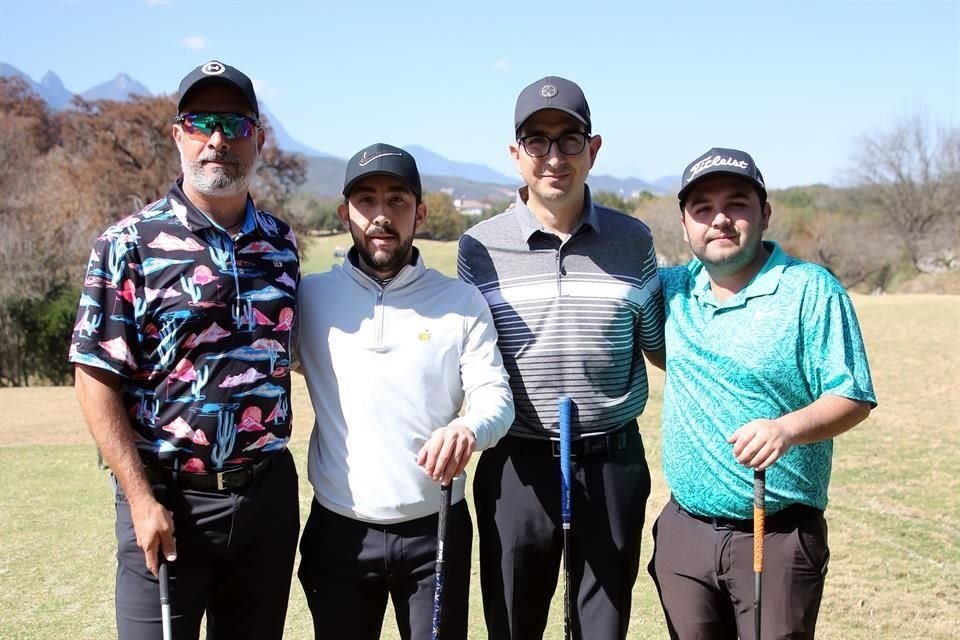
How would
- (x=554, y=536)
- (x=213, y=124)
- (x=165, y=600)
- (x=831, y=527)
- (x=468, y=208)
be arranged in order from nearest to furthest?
1. (x=165, y=600)
2. (x=213, y=124)
3. (x=554, y=536)
4. (x=831, y=527)
5. (x=468, y=208)

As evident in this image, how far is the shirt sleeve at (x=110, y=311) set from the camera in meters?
3.07

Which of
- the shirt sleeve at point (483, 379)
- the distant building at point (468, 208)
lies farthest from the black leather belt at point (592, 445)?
the distant building at point (468, 208)

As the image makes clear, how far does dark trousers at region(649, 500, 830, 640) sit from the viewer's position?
327 centimetres

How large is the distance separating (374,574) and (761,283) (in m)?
1.83

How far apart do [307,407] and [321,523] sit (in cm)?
1205

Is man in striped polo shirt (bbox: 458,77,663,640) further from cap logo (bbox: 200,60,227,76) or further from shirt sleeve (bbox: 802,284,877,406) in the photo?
cap logo (bbox: 200,60,227,76)

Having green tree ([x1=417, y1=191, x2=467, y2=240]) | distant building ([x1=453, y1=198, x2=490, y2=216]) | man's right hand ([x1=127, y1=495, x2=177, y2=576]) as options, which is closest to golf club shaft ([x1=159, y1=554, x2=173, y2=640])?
man's right hand ([x1=127, y1=495, x2=177, y2=576])

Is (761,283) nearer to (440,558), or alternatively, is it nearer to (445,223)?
(440,558)

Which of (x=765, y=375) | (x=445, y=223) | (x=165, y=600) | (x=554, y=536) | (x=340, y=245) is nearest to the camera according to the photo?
(x=165, y=600)

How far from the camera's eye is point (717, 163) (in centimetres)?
338

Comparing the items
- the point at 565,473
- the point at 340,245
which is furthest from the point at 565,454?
the point at 340,245

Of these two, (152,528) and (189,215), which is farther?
(189,215)

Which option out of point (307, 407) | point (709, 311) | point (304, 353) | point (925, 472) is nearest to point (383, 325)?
point (304, 353)

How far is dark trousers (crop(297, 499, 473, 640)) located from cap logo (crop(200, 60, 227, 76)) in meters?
1.72
